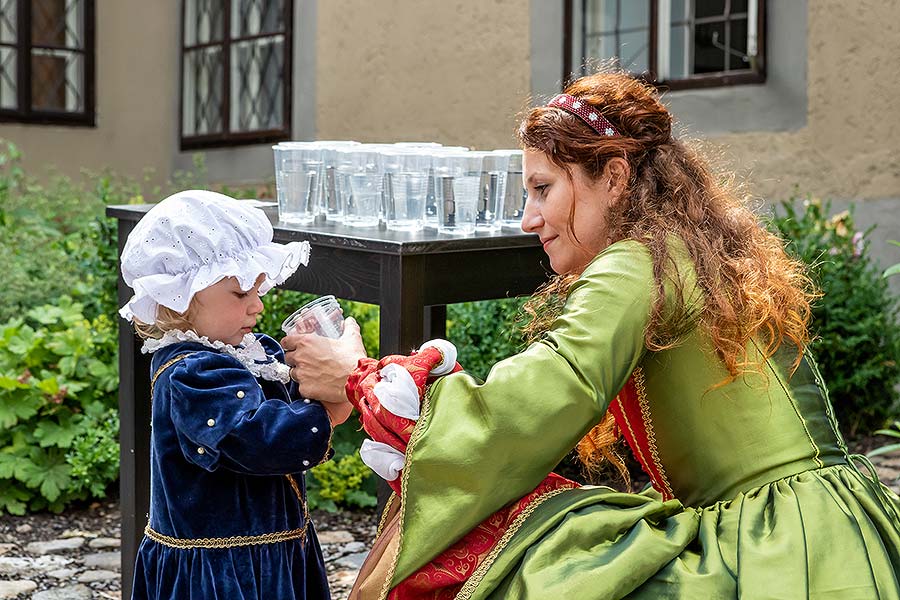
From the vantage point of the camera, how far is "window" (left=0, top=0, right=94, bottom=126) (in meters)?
9.45

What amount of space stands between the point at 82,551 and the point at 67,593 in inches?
18.4

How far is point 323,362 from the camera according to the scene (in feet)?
7.31

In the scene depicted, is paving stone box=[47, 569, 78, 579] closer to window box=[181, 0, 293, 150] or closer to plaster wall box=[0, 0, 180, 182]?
window box=[181, 0, 293, 150]

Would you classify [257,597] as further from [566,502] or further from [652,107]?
[652,107]

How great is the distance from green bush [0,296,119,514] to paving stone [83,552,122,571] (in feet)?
1.72

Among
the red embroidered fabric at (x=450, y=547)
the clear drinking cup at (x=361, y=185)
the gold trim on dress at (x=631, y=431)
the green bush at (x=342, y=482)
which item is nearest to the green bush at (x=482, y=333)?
the green bush at (x=342, y=482)

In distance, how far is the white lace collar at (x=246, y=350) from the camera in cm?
224

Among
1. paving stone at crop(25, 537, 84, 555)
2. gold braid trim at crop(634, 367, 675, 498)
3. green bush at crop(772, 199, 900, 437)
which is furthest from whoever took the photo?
green bush at crop(772, 199, 900, 437)

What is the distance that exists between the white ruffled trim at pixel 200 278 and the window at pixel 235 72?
696 cm

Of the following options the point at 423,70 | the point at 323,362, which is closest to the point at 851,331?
the point at 323,362

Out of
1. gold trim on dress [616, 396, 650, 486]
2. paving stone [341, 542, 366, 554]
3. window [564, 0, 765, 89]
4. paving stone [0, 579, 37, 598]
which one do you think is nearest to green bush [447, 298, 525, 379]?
paving stone [341, 542, 366, 554]

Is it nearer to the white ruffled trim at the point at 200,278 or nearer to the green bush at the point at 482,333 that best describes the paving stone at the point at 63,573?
the green bush at the point at 482,333

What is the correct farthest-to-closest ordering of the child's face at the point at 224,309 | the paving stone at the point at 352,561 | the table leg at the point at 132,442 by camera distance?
1. the paving stone at the point at 352,561
2. the table leg at the point at 132,442
3. the child's face at the point at 224,309

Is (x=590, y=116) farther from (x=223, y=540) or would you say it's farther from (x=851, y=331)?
(x=851, y=331)
